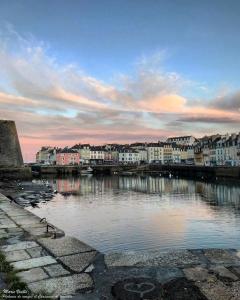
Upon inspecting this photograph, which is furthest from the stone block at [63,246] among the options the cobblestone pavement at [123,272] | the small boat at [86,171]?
the small boat at [86,171]

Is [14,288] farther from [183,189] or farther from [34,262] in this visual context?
[183,189]

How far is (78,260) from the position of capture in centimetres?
741

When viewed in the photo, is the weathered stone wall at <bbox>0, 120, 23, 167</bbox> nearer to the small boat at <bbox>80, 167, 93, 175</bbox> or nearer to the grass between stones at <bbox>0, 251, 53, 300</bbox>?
the small boat at <bbox>80, 167, 93, 175</bbox>

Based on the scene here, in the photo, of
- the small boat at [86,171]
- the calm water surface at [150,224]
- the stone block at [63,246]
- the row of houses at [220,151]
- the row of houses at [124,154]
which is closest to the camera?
the stone block at [63,246]

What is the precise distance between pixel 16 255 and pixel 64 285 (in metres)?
2.38

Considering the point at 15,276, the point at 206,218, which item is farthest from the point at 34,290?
the point at 206,218

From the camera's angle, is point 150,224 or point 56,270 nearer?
point 56,270

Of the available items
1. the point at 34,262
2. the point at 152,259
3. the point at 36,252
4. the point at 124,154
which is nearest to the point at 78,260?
the point at 34,262

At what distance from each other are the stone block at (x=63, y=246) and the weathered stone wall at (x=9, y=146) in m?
56.5

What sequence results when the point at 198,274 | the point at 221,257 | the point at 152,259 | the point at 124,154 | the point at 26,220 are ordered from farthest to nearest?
the point at 124,154
the point at 26,220
the point at 221,257
the point at 152,259
the point at 198,274

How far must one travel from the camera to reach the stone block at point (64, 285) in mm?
5770

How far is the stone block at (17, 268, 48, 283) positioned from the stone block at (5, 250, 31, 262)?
0.97m

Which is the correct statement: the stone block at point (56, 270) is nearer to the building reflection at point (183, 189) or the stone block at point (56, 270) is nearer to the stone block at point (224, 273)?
the stone block at point (224, 273)

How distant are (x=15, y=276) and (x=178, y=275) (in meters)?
2.90
